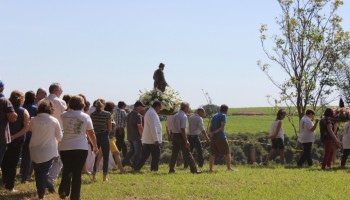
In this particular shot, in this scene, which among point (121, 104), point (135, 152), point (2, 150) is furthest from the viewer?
point (121, 104)

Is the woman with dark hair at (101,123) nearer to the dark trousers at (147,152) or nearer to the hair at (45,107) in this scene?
the hair at (45,107)

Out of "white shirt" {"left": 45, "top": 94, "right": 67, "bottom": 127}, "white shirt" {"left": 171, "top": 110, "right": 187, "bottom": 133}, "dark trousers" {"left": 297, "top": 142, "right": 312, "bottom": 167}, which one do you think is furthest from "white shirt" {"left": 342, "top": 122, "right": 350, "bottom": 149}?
"white shirt" {"left": 45, "top": 94, "right": 67, "bottom": 127}

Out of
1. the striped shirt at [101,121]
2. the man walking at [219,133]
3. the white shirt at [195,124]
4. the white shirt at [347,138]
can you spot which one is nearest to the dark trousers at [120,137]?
the white shirt at [195,124]

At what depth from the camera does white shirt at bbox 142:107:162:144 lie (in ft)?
51.9

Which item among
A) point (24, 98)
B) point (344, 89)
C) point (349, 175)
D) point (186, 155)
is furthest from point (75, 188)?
point (344, 89)

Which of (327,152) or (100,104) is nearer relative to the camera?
(100,104)

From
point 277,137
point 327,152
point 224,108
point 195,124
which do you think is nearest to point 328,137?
point 327,152

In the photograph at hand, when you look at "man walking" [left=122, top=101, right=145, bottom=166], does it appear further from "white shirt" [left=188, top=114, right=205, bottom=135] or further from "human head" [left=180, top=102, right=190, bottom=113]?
"white shirt" [left=188, top=114, right=205, bottom=135]

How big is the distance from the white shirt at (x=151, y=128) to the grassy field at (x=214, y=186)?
0.90 m

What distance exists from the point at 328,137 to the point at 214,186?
242 inches

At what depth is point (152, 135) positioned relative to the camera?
1593 centimetres

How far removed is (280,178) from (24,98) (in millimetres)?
6262

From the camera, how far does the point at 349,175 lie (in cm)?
1577

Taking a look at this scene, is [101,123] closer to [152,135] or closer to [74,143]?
[74,143]
